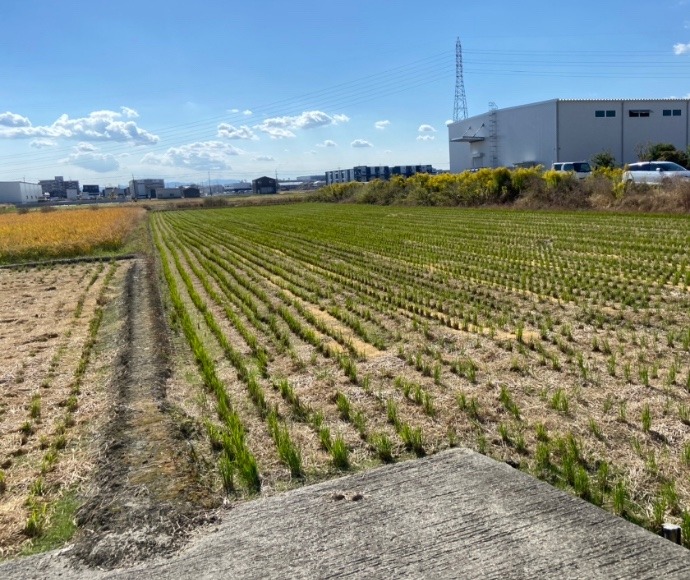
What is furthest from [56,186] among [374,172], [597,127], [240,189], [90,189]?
[597,127]

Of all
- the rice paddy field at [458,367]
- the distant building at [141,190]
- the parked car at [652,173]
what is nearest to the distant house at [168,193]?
the distant building at [141,190]

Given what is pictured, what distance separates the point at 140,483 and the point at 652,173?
2635cm

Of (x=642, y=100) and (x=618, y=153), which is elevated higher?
(x=642, y=100)

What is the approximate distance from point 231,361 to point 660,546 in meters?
5.00

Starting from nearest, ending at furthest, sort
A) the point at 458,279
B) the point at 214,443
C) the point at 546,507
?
the point at 546,507
the point at 214,443
the point at 458,279

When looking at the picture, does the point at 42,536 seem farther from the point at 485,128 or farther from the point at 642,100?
the point at 485,128

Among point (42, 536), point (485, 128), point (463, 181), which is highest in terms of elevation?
point (485, 128)

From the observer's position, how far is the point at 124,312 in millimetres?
10203

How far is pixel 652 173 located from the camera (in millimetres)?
25422

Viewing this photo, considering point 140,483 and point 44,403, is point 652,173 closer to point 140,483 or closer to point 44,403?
point 44,403

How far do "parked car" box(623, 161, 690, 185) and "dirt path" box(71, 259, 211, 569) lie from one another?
23423 mm

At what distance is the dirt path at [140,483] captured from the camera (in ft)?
11.2

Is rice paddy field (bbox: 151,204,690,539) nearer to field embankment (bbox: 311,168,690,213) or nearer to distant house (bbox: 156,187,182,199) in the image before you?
field embankment (bbox: 311,168,690,213)

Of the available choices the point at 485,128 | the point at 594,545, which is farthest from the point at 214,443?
the point at 485,128
